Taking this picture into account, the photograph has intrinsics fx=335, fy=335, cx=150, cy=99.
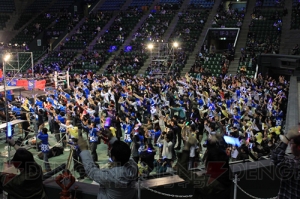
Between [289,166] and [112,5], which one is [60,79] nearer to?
[112,5]

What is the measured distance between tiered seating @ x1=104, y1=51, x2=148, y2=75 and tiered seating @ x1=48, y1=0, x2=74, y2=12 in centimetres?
1293

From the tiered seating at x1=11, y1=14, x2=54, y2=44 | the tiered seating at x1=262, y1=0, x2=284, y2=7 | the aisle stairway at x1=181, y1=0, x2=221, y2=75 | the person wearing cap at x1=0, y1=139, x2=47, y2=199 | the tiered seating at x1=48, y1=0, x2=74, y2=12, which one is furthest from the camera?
the tiered seating at x1=48, y1=0, x2=74, y2=12

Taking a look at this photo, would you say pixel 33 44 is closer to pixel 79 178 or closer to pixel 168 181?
pixel 79 178

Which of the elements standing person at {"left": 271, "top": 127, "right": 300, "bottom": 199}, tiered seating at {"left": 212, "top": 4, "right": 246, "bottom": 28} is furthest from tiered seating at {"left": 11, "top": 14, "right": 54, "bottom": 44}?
standing person at {"left": 271, "top": 127, "right": 300, "bottom": 199}

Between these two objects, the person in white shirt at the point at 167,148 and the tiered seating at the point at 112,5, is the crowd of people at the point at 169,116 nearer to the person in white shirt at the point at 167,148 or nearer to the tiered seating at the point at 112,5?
the person in white shirt at the point at 167,148

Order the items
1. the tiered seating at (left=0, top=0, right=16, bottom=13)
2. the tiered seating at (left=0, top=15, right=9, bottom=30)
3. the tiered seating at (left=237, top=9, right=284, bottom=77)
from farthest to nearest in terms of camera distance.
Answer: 1. the tiered seating at (left=0, top=0, right=16, bottom=13)
2. the tiered seating at (left=0, top=15, right=9, bottom=30)
3. the tiered seating at (left=237, top=9, right=284, bottom=77)

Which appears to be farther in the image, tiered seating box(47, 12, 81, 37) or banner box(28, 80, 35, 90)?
tiered seating box(47, 12, 81, 37)

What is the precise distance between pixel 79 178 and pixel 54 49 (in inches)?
962

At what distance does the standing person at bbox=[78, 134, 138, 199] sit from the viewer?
10.0ft

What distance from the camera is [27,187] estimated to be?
11.0 ft

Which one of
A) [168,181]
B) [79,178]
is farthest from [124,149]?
[79,178]

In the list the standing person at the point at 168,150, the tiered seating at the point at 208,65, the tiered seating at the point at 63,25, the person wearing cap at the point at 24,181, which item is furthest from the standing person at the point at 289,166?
the tiered seating at the point at 63,25

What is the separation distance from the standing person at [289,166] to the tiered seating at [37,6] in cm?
3709

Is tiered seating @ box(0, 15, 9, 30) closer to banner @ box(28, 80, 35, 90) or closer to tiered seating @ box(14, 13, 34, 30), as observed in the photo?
tiered seating @ box(14, 13, 34, 30)
